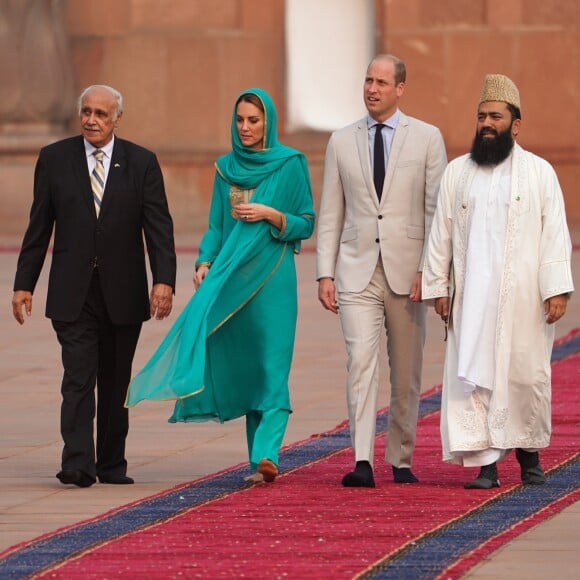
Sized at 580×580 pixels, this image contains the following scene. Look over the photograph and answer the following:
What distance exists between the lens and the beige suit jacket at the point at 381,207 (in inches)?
368

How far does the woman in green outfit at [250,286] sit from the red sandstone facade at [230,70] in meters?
16.9

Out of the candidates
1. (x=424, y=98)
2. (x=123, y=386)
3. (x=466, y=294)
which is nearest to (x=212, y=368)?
(x=123, y=386)

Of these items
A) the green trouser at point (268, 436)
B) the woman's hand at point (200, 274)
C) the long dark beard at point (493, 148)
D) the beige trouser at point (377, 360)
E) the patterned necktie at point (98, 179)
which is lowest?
the green trouser at point (268, 436)

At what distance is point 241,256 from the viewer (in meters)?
9.42

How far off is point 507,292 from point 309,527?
5.64ft

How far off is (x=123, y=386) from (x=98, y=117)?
4.06ft

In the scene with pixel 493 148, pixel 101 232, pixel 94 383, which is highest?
pixel 493 148

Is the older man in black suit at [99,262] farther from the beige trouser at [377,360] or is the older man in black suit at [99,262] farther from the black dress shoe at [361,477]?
the black dress shoe at [361,477]

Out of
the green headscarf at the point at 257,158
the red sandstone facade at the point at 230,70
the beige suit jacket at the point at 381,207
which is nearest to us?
the beige suit jacket at the point at 381,207

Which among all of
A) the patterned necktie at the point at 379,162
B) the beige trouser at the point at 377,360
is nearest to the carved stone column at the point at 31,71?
the patterned necktie at the point at 379,162

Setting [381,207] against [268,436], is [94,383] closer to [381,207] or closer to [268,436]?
[268,436]

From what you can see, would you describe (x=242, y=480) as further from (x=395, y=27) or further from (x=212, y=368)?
(x=395, y=27)

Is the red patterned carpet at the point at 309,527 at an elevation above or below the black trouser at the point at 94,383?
below

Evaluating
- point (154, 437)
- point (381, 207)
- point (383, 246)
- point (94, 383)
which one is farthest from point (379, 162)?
point (154, 437)
